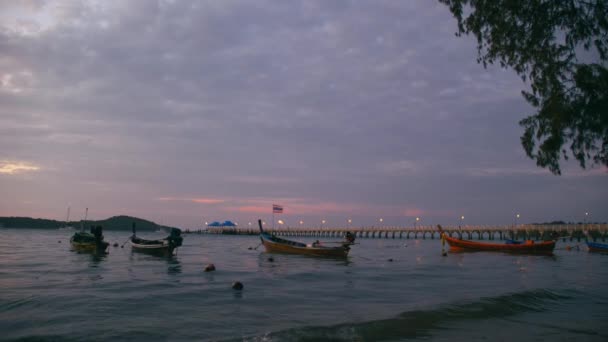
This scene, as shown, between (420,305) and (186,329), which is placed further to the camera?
(420,305)

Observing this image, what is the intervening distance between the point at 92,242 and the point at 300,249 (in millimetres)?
23041

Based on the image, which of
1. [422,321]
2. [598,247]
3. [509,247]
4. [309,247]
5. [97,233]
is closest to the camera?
[422,321]

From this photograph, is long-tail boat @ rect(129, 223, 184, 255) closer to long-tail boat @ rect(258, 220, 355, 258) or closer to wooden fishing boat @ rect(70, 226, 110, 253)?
wooden fishing boat @ rect(70, 226, 110, 253)

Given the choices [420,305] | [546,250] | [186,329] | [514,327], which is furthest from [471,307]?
[546,250]

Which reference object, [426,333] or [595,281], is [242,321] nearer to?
[426,333]

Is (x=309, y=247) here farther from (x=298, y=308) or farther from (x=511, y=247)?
(x=511, y=247)

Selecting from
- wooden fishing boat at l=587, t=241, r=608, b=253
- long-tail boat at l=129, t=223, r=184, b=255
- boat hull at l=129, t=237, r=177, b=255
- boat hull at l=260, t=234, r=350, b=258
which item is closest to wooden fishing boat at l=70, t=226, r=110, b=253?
boat hull at l=129, t=237, r=177, b=255

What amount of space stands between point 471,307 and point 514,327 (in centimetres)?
283

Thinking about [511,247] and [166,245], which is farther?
[511,247]

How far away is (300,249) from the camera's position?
135 ft

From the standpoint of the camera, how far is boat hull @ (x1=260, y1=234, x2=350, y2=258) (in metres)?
38.0

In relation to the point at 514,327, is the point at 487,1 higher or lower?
higher

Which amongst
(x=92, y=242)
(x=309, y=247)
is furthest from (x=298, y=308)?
(x=92, y=242)

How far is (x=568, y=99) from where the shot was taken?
11914 mm
